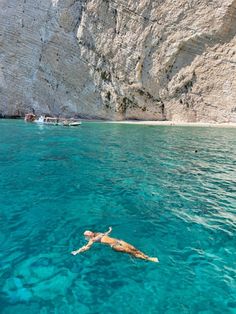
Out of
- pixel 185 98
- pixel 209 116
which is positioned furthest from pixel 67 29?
pixel 209 116

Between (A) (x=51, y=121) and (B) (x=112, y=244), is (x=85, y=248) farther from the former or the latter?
(A) (x=51, y=121)

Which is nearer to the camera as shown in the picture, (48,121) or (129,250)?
(129,250)

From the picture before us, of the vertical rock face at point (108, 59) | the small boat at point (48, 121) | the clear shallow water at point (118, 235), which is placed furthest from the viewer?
the vertical rock face at point (108, 59)

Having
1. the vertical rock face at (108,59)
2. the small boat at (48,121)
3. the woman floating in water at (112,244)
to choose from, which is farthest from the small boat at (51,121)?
the woman floating in water at (112,244)

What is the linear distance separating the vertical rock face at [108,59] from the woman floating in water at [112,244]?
5041 centimetres

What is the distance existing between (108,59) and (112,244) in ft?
186

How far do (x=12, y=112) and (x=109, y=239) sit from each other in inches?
2327

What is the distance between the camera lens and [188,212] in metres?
12.4

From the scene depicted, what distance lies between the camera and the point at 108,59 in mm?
62281

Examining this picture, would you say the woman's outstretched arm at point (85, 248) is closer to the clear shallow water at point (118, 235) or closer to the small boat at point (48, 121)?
the clear shallow water at point (118, 235)

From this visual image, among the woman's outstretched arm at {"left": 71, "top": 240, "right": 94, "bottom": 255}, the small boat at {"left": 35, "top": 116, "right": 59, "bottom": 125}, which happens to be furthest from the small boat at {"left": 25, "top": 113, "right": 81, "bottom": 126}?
the woman's outstretched arm at {"left": 71, "top": 240, "right": 94, "bottom": 255}

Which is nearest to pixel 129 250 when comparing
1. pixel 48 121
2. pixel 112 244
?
pixel 112 244

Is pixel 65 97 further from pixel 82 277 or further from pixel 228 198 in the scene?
pixel 82 277

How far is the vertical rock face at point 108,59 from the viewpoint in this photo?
5762 centimetres
